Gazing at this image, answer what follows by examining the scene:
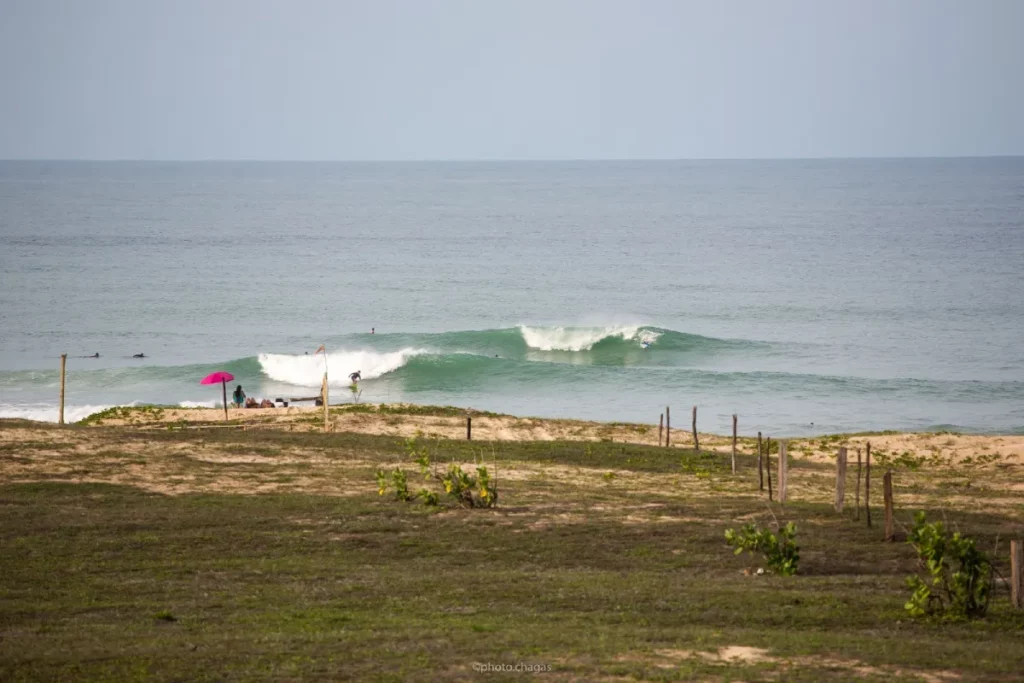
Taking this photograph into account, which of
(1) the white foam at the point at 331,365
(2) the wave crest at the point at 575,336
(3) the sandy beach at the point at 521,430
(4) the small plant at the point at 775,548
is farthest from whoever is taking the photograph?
(2) the wave crest at the point at 575,336

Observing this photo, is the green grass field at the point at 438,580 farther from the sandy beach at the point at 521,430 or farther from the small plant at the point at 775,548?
the sandy beach at the point at 521,430

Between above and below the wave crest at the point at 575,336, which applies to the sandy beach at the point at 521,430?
below

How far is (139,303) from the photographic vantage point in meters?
77.1

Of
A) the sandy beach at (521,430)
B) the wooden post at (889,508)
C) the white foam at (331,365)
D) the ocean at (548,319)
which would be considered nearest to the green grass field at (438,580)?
the wooden post at (889,508)

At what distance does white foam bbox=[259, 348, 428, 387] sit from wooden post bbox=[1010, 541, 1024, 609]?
136 feet

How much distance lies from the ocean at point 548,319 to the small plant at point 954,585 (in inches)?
1113

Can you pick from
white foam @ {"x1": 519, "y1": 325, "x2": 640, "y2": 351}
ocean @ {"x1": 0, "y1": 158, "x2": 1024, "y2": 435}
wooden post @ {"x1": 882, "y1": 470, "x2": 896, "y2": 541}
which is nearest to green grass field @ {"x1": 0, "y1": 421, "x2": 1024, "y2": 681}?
wooden post @ {"x1": 882, "y1": 470, "x2": 896, "y2": 541}

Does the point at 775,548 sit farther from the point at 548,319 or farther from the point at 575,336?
the point at 548,319

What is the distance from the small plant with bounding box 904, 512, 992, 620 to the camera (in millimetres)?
14633

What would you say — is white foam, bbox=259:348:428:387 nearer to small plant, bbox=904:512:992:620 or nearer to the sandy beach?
the sandy beach

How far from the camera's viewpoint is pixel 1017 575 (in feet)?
49.1

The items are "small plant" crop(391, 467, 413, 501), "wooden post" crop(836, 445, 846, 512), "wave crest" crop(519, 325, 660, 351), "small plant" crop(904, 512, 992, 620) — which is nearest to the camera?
"small plant" crop(904, 512, 992, 620)

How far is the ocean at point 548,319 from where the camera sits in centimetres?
5047

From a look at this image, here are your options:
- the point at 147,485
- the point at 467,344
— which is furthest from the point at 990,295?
the point at 147,485
